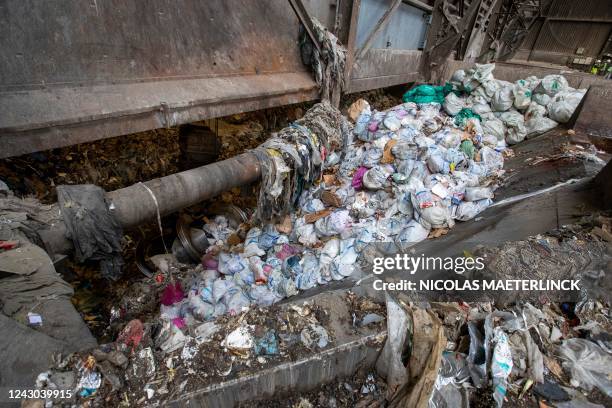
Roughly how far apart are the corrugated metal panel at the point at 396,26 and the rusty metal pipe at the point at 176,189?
144 inches

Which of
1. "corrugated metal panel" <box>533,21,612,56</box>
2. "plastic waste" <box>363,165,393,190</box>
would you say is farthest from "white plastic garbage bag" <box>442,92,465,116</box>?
"corrugated metal panel" <box>533,21,612,56</box>

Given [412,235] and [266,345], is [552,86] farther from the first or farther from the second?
[266,345]

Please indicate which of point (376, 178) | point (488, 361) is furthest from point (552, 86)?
point (488, 361)

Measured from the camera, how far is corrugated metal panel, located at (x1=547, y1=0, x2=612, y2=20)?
36.9 ft

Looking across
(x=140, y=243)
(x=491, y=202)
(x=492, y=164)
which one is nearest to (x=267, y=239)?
(x=140, y=243)

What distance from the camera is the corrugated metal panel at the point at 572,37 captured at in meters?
11.5

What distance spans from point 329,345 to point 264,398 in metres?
0.46

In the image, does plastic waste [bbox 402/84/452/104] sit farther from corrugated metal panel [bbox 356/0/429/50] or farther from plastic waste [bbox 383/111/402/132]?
plastic waste [bbox 383/111/402/132]

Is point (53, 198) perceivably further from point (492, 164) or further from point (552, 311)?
point (492, 164)

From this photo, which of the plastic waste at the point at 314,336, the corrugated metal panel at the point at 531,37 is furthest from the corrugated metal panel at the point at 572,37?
the plastic waste at the point at 314,336

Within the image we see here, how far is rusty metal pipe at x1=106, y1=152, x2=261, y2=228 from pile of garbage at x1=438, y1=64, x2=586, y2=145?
4.49 metres

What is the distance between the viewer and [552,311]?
220 cm

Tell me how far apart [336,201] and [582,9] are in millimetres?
15381

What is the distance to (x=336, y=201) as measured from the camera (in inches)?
158
